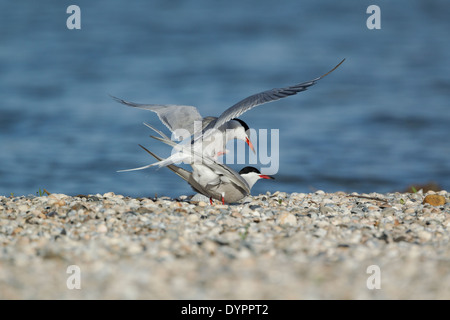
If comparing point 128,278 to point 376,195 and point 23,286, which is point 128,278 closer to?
point 23,286

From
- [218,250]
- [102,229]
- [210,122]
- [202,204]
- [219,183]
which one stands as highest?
[210,122]

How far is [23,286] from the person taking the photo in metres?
2.86

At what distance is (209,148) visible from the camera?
5.41 metres

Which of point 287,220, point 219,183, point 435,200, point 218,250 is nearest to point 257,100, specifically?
point 219,183

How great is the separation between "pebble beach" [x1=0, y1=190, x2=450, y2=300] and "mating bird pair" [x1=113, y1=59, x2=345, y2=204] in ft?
0.58

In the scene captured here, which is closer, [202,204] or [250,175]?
[202,204]

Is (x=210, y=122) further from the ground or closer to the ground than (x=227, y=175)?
further from the ground

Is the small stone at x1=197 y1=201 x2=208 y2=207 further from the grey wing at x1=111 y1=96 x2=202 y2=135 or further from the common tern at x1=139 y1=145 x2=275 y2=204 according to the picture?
the grey wing at x1=111 y1=96 x2=202 y2=135

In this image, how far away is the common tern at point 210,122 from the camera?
15.9 feet

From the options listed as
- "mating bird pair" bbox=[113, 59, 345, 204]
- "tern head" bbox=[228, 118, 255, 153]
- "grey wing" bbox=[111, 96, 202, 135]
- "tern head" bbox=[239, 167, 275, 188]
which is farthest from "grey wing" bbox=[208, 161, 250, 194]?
"tern head" bbox=[228, 118, 255, 153]

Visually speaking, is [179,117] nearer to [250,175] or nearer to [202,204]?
[250,175]

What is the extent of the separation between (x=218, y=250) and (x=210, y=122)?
2082 millimetres

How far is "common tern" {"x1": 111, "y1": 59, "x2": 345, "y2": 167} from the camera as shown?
15.9ft

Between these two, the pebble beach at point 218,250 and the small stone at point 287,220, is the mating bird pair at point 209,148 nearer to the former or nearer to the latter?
the pebble beach at point 218,250
